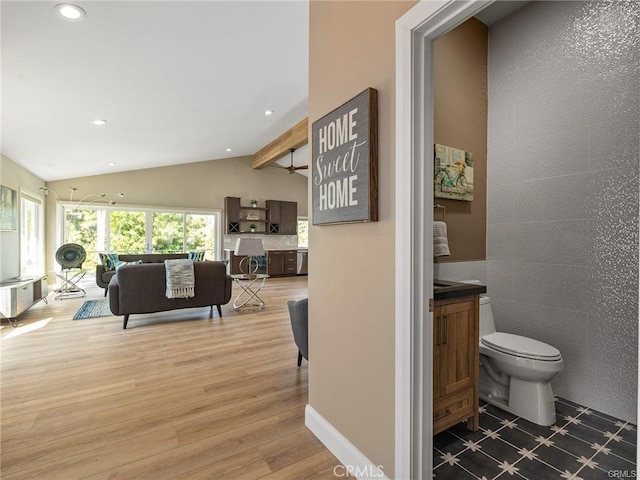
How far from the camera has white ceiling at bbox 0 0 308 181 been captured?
2.27 metres

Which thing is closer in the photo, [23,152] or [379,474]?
[379,474]

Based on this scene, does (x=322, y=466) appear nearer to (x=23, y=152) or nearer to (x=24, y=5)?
(x=24, y=5)

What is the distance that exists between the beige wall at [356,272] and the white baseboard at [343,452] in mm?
32

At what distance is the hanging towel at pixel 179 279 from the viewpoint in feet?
13.4

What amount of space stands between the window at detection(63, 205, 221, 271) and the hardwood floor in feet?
11.8

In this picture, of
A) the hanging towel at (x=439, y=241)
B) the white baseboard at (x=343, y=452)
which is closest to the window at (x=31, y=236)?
the white baseboard at (x=343, y=452)

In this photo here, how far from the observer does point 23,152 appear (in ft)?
15.0

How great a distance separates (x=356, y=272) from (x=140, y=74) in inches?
121

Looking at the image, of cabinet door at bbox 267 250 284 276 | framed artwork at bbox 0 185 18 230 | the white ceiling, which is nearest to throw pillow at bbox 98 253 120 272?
framed artwork at bbox 0 185 18 230

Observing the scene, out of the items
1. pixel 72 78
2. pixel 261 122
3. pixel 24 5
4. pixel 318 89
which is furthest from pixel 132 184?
pixel 318 89

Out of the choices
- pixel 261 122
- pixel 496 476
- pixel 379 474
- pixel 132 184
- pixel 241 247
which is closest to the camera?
pixel 379 474

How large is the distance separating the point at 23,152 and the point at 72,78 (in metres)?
2.65

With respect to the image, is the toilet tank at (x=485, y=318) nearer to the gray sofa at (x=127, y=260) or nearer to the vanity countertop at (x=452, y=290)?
the vanity countertop at (x=452, y=290)

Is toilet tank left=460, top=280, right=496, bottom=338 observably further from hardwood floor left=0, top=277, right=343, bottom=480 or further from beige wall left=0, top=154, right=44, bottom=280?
beige wall left=0, top=154, right=44, bottom=280
